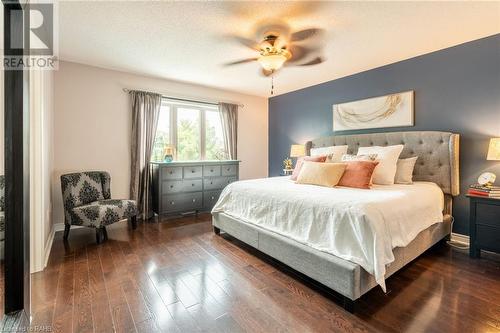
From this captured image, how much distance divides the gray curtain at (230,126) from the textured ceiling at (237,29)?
1302 mm

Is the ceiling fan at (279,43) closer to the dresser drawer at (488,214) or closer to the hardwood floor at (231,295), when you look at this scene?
the hardwood floor at (231,295)

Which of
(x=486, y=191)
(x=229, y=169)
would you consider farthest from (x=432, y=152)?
(x=229, y=169)

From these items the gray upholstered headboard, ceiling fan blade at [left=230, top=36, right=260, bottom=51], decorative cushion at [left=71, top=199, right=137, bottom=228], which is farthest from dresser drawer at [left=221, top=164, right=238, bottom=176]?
the gray upholstered headboard

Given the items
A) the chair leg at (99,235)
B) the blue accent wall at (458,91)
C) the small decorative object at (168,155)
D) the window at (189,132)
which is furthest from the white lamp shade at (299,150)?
the chair leg at (99,235)

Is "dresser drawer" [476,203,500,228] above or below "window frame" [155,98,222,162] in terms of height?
below

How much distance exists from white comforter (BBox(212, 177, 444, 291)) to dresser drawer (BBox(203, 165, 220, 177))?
169 cm

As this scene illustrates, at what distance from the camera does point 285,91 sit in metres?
5.15

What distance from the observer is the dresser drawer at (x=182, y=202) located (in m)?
3.91

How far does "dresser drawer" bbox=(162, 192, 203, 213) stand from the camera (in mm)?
3907

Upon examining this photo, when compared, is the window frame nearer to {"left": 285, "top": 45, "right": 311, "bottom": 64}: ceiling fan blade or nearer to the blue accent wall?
{"left": 285, "top": 45, "right": 311, "bottom": 64}: ceiling fan blade

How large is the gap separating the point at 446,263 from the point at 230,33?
128 inches

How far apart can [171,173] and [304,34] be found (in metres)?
2.76

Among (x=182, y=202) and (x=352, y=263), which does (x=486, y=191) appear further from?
(x=182, y=202)

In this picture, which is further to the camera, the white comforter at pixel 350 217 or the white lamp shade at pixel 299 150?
the white lamp shade at pixel 299 150
